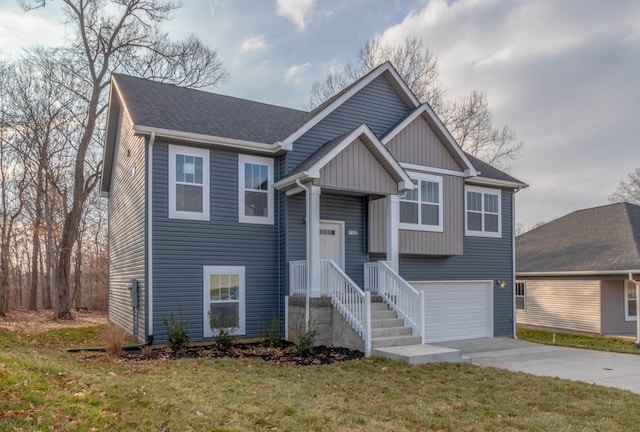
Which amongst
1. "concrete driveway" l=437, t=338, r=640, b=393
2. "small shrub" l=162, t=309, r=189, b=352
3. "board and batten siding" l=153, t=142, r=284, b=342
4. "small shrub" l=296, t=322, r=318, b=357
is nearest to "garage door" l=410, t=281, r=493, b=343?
"concrete driveway" l=437, t=338, r=640, b=393

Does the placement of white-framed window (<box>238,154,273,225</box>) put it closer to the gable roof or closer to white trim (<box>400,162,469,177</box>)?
white trim (<box>400,162,469,177</box>)

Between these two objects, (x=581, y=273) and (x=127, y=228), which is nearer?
(x=127, y=228)

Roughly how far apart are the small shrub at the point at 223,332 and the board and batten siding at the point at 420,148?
6114 millimetres

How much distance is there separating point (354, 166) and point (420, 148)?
3.10 meters

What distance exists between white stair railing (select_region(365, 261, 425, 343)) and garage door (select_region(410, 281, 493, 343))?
92.6 inches

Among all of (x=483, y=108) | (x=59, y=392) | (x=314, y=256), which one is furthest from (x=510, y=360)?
(x=483, y=108)

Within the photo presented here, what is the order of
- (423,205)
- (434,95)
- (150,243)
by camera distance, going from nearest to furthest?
1. (150,243)
2. (423,205)
3. (434,95)

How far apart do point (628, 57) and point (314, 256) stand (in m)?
12.2

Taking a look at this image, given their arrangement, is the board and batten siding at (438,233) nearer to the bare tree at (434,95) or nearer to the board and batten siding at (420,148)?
the board and batten siding at (420,148)

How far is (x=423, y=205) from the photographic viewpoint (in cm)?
1280

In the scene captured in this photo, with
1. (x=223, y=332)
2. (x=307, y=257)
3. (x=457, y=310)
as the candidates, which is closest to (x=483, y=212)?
(x=457, y=310)

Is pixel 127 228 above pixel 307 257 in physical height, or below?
above

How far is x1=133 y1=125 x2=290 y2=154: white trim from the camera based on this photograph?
9.70 metres

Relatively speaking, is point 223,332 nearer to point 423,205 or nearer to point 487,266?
point 423,205
